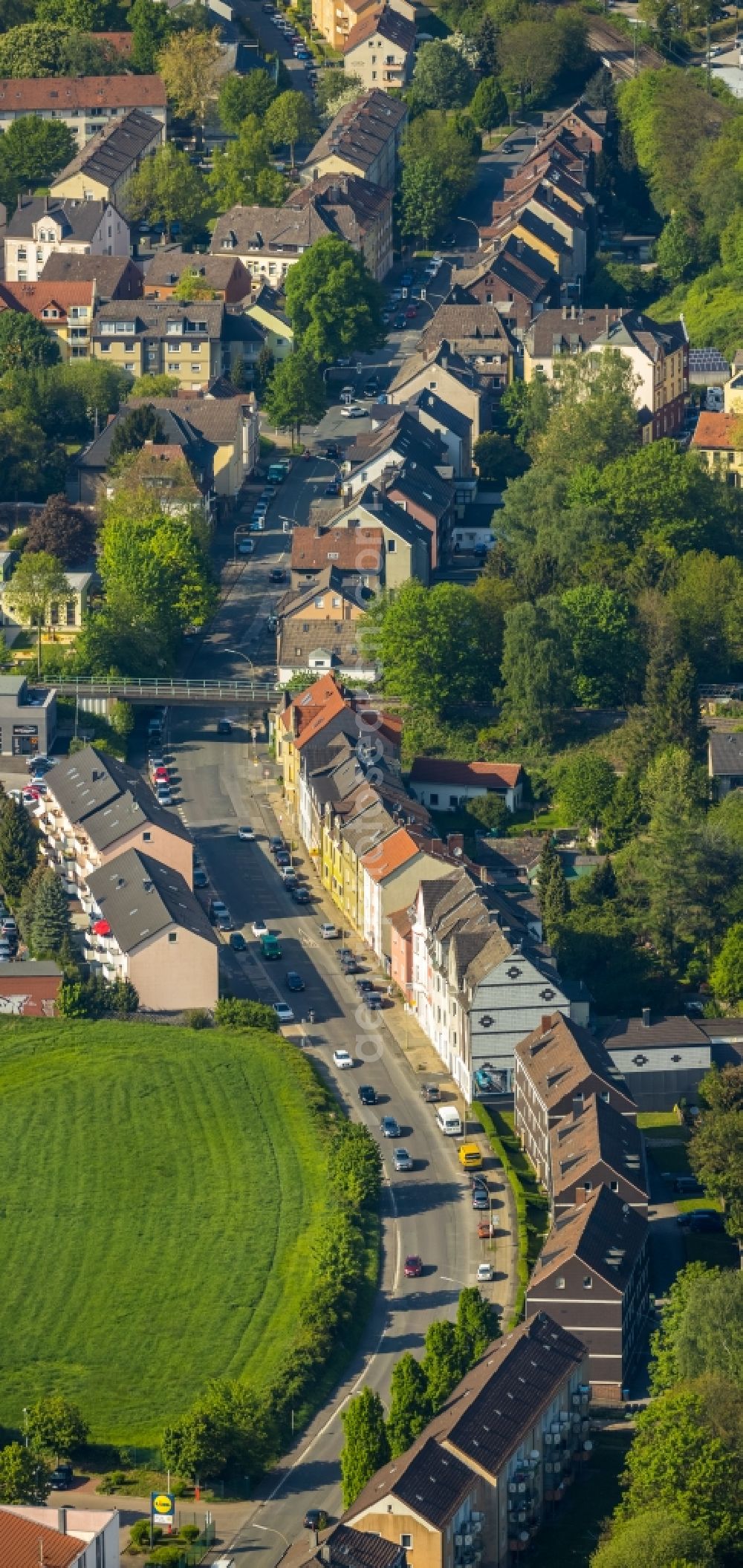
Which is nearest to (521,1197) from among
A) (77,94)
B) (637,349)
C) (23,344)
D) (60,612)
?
(60,612)

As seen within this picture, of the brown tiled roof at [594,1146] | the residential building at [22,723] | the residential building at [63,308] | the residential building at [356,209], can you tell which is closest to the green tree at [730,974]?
the brown tiled roof at [594,1146]

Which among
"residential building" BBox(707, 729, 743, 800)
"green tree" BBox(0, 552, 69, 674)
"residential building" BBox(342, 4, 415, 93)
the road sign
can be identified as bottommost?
the road sign

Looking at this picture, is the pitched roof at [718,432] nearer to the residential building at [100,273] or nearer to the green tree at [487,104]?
the residential building at [100,273]

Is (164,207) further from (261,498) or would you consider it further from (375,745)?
(375,745)

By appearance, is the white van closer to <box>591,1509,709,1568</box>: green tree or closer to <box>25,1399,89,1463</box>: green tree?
<box>25,1399,89,1463</box>: green tree

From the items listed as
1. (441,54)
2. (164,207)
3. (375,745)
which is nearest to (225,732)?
(375,745)

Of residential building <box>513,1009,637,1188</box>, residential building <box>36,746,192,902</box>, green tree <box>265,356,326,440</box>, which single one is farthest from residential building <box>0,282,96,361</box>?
residential building <box>513,1009,637,1188</box>

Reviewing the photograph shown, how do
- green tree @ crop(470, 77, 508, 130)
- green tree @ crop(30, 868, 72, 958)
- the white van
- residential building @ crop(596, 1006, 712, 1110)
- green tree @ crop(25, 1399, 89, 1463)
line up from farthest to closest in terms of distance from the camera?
green tree @ crop(470, 77, 508, 130)
green tree @ crop(30, 868, 72, 958)
residential building @ crop(596, 1006, 712, 1110)
the white van
green tree @ crop(25, 1399, 89, 1463)
